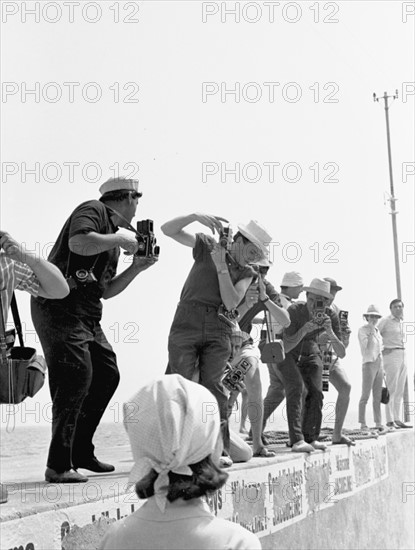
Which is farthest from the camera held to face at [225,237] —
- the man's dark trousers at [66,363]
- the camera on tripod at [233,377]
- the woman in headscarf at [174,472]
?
the woman in headscarf at [174,472]

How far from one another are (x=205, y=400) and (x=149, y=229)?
3216 millimetres

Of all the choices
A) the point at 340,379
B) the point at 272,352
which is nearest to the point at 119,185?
the point at 272,352

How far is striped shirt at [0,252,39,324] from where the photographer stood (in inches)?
169

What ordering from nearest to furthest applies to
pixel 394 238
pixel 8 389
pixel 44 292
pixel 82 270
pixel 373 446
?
pixel 8 389
pixel 44 292
pixel 82 270
pixel 373 446
pixel 394 238

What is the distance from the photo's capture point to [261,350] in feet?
27.2

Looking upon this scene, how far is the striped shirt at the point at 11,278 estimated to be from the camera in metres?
4.30

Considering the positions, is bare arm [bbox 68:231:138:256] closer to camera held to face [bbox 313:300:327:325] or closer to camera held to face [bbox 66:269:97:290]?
camera held to face [bbox 66:269:97:290]

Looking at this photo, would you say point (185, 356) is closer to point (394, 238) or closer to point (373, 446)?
point (373, 446)

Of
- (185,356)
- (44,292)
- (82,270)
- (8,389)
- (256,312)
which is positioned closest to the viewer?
(8,389)

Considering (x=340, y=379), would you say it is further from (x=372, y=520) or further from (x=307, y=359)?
(x=372, y=520)

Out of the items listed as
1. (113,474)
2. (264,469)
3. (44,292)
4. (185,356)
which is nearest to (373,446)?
(264,469)

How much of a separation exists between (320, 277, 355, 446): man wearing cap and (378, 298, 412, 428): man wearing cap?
4.22m

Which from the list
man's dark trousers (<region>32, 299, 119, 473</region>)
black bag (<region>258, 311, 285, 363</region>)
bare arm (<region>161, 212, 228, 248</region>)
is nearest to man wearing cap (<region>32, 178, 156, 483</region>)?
man's dark trousers (<region>32, 299, 119, 473</region>)

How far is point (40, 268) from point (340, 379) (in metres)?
6.08
